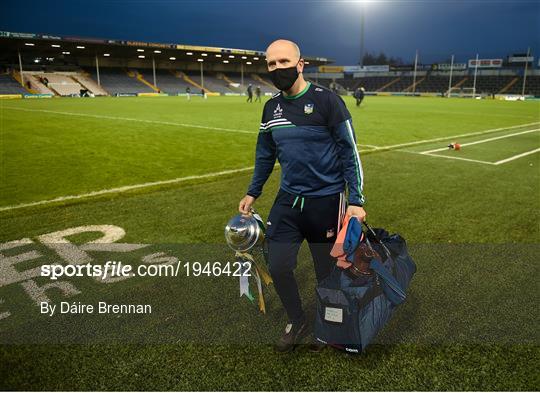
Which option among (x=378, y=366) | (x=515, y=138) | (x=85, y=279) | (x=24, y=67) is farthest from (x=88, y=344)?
(x=24, y=67)

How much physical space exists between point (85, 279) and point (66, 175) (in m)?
4.93

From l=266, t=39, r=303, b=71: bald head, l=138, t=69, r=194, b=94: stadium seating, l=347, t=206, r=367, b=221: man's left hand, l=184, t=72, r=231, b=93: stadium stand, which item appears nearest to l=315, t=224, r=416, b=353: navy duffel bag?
l=347, t=206, r=367, b=221: man's left hand

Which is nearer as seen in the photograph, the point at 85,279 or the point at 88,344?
the point at 88,344

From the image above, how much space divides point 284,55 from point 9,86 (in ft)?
174

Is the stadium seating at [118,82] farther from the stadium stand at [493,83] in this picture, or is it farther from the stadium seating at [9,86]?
the stadium stand at [493,83]

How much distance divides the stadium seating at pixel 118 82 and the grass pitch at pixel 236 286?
5065 centimetres

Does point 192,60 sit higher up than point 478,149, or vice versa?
point 192,60

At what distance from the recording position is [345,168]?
2855mm

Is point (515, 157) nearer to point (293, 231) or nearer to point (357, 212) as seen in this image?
point (357, 212)

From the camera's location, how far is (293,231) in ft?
9.70

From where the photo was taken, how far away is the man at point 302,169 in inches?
107

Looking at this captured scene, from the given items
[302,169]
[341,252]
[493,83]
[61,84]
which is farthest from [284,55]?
[493,83]

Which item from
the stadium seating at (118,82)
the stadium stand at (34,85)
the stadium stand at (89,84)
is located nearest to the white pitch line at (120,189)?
the stadium stand at (34,85)

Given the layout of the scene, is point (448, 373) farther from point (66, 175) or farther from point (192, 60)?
point (192, 60)
